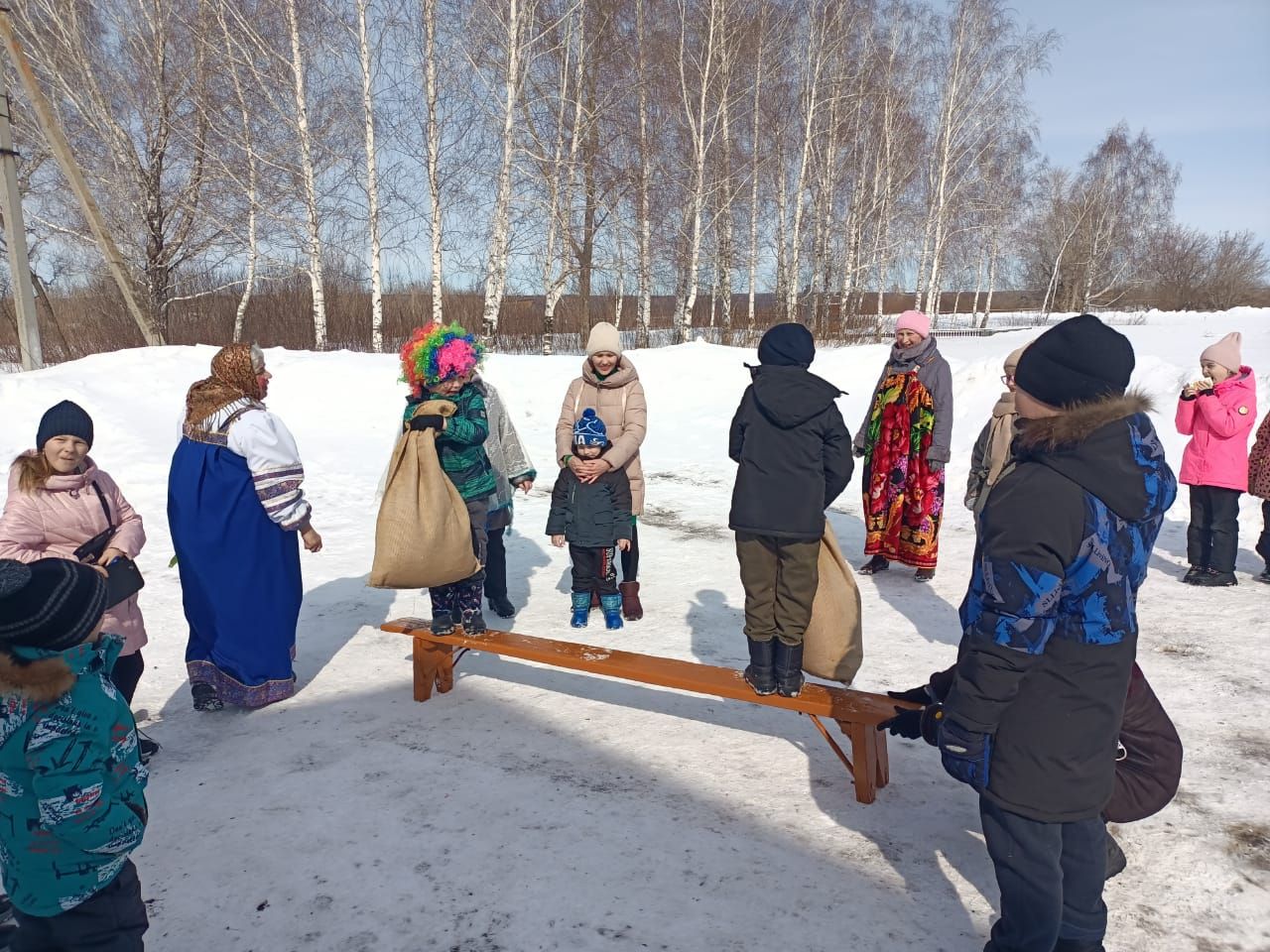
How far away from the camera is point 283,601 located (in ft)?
12.4

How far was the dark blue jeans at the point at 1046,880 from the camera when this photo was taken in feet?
6.15

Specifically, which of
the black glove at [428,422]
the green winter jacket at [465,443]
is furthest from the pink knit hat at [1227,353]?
the black glove at [428,422]

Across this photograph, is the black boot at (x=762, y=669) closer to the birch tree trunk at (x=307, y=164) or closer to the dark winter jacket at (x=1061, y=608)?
the dark winter jacket at (x=1061, y=608)

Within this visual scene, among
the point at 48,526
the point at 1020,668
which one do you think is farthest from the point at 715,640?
the point at 48,526

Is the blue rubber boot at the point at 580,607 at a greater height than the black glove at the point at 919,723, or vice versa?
the black glove at the point at 919,723

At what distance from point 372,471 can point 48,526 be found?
6024mm

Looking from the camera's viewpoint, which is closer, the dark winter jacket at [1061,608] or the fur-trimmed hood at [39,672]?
the fur-trimmed hood at [39,672]

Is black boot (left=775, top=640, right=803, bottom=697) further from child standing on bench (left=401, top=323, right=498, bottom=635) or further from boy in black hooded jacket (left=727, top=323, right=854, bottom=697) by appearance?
child standing on bench (left=401, top=323, right=498, bottom=635)

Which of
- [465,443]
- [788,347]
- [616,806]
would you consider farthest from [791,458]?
[465,443]

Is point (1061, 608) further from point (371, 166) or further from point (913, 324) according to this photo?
point (371, 166)

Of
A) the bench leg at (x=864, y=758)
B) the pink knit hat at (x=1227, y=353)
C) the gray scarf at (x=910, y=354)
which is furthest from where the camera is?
the gray scarf at (x=910, y=354)

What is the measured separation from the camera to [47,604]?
166 cm

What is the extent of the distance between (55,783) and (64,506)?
1.87 m

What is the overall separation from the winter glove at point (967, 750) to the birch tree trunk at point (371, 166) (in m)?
14.2
